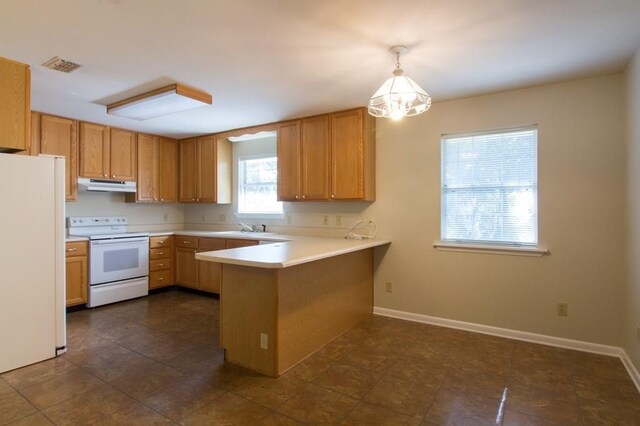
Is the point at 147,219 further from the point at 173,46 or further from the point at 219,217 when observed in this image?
the point at 173,46

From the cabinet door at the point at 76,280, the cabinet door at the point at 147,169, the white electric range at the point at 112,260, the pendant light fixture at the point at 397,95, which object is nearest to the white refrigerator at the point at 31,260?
the cabinet door at the point at 76,280

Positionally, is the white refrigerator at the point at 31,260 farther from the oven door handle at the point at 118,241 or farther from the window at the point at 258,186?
the window at the point at 258,186

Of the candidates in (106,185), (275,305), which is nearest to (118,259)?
(106,185)

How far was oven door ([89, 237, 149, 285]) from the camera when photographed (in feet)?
14.2

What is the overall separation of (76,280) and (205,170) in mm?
2274

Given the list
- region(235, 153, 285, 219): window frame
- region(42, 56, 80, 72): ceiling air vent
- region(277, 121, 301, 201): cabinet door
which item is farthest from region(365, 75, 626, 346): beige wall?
region(42, 56, 80, 72): ceiling air vent

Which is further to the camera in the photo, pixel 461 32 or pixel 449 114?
pixel 449 114

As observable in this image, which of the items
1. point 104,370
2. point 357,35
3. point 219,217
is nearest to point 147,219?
point 219,217

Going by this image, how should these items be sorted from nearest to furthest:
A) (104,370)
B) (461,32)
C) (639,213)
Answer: (461,32)
(639,213)
(104,370)

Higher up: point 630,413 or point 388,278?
point 388,278

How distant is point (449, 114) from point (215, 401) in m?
3.41

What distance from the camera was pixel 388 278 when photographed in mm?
4090

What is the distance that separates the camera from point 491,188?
11.5ft

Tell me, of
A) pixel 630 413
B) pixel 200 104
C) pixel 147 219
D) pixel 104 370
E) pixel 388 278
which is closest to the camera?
pixel 630 413
